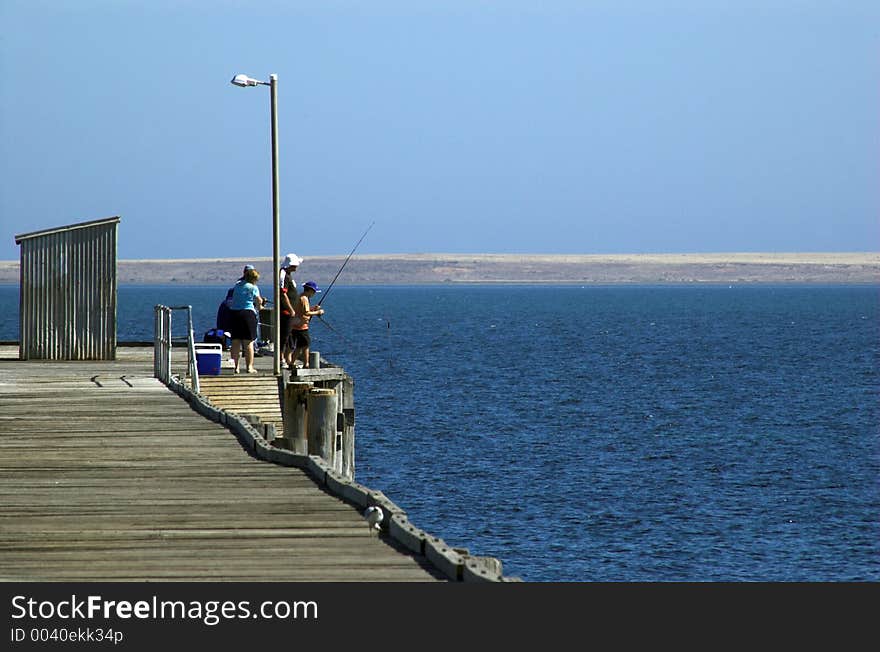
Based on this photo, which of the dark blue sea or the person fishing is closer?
the person fishing

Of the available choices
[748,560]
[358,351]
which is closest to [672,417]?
[748,560]

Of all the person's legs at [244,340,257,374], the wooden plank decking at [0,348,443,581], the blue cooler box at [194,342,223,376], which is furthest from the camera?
the person's legs at [244,340,257,374]

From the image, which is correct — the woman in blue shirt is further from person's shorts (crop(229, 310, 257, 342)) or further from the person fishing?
the person fishing

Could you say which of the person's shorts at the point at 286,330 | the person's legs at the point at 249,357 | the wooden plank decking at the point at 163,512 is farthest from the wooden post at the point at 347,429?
the wooden plank decking at the point at 163,512

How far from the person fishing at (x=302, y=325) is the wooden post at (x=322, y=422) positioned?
19.5ft

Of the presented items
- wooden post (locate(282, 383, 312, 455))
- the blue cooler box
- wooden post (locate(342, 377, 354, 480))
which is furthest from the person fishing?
wooden post (locate(282, 383, 312, 455))

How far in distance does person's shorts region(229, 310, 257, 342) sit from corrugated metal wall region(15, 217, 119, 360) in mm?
5511

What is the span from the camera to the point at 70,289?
28609 mm

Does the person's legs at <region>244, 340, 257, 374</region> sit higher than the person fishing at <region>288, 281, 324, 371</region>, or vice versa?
the person fishing at <region>288, 281, 324, 371</region>

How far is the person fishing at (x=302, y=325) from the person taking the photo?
23125 mm

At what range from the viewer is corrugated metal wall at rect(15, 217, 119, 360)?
28.6 meters

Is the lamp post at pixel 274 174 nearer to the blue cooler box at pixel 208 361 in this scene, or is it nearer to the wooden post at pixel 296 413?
the blue cooler box at pixel 208 361

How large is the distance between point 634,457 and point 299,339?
45.9 feet
